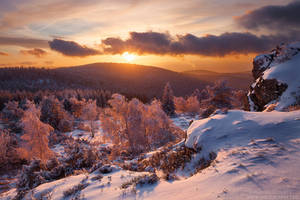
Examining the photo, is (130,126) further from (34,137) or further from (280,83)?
(280,83)

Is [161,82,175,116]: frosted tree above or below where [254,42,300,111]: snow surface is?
below

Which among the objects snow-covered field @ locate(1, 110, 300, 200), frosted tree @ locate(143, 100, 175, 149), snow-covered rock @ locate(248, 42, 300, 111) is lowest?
frosted tree @ locate(143, 100, 175, 149)

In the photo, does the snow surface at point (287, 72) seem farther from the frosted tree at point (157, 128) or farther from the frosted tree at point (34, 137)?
the frosted tree at point (34, 137)

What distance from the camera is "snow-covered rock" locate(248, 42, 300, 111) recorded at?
996cm

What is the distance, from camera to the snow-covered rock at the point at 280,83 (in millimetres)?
9961

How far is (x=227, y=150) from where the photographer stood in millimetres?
5410

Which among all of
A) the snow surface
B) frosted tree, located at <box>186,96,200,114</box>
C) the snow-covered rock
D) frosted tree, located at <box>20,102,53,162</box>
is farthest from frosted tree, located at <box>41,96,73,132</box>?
the snow surface

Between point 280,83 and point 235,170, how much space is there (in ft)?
34.0

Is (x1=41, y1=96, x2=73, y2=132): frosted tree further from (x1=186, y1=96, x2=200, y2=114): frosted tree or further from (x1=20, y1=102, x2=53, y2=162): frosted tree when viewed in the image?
(x1=186, y1=96, x2=200, y2=114): frosted tree

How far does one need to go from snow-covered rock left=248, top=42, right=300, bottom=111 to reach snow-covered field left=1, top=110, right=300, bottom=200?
5027 mm

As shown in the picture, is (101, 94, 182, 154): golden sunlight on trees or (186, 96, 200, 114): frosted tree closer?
(101, 94, 182, 154): golden sunlight on trees

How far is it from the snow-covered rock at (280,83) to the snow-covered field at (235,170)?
5027 mm

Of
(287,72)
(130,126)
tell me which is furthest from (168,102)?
(287,72)

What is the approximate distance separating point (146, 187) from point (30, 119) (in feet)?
69.2
